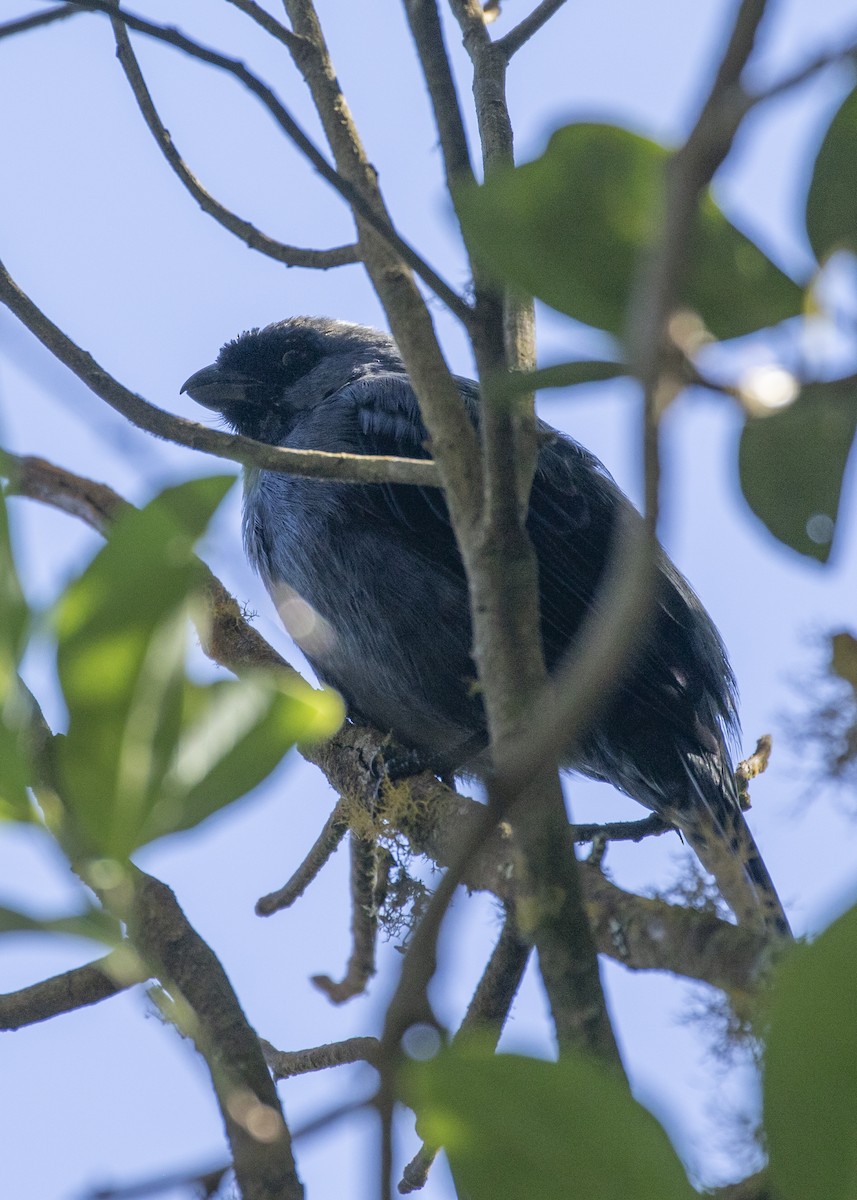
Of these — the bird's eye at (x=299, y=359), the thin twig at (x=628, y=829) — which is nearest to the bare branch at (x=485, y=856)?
the thin twig at (x=628, y=829)

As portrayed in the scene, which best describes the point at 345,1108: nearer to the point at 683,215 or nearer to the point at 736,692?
the point at 683,215

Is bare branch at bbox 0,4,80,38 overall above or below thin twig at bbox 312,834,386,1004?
above

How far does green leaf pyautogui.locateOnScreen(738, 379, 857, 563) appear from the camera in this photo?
88 centimetres

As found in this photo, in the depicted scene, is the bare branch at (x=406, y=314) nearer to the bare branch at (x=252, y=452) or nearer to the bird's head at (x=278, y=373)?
the bare branch at (x=252, y=452)

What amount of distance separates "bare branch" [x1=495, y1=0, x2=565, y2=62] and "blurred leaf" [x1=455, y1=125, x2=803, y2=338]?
182 cm

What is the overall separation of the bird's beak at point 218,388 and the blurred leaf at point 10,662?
168 inches

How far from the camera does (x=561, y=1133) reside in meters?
0.66

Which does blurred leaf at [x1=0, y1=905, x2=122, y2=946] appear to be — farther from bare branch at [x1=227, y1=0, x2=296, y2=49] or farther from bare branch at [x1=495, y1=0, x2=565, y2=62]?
bare branch at [x1=495, y1=0, x2=565, y2=62]

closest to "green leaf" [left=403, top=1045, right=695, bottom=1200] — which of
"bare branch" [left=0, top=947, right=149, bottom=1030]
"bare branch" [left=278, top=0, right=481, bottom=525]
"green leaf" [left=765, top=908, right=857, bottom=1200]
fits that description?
"green leaf" [left=765, top=908, right=857, bottom=1200]

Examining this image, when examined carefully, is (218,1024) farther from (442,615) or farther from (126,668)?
(442,615)

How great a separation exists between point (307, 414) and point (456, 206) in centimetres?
401

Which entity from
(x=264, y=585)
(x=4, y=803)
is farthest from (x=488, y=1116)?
(x=264, y=585)

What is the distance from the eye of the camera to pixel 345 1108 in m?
0.70

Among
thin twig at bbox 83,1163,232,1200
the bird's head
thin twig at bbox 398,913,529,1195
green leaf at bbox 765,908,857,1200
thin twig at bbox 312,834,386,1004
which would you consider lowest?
green leaf at bbox 765,908,857,1200
